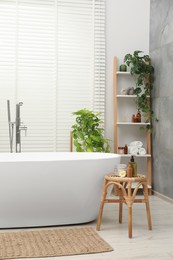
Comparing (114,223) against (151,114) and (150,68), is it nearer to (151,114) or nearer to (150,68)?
(151,114)

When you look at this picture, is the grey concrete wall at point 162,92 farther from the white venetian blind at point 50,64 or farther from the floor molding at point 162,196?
the white venetian blind at point 50,64

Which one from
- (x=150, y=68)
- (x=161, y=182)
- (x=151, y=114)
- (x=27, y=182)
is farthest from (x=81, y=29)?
(x=27, y=182)

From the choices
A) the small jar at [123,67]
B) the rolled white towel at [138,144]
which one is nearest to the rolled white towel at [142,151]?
the rolled white towel at [138,144]

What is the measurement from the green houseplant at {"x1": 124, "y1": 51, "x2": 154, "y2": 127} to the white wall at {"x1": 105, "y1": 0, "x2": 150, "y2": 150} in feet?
0.74

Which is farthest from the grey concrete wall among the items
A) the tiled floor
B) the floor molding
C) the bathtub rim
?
the bathtub rim

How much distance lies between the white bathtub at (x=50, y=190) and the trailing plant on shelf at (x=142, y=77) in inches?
63.5

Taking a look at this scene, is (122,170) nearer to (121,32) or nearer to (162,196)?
(162,196)

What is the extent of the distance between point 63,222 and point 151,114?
7.08 feet

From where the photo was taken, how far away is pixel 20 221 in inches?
134

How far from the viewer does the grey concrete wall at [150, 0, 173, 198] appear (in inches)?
183

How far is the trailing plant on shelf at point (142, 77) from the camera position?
4.93 metres

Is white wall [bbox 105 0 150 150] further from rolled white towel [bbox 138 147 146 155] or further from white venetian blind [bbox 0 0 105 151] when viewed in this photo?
rolled white towel [bbox 138 147 146 155]

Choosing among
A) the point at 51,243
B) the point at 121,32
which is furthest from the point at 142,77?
the point at 51,243

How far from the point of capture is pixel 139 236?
3205mm
